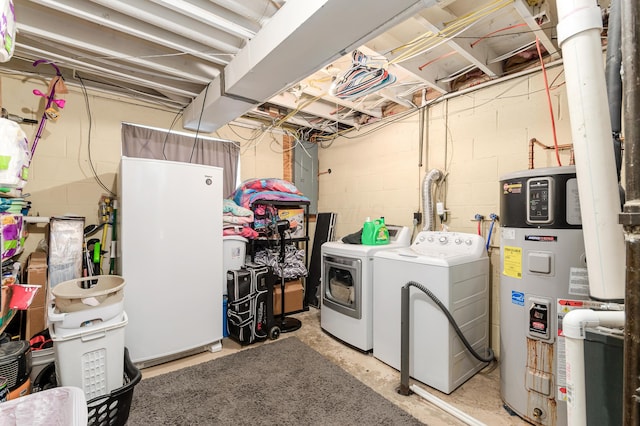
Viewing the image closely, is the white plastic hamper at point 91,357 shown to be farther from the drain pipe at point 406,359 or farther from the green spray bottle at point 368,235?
the green spray bottle at point 368,235

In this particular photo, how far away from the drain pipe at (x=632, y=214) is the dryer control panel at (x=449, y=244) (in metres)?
1.44

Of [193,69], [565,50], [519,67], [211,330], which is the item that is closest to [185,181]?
[193,69]

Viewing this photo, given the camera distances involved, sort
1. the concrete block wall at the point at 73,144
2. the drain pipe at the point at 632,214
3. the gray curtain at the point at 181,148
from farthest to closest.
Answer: the gray curtain at the point at 181,148, the concrete block wall at the point at 73,144, the drain pipe at the point at 632,214

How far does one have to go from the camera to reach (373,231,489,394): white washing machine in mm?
2098

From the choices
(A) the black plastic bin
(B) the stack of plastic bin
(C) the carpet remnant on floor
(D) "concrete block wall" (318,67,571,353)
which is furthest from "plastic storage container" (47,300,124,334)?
(D) "concrete block wall" (318,67,571,353)

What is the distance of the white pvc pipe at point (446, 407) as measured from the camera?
1.78m

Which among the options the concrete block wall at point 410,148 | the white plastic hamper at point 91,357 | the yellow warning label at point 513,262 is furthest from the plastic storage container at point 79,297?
the yellow warning label at point 513,262

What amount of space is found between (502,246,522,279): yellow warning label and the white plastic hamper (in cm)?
252

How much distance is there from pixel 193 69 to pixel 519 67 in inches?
112

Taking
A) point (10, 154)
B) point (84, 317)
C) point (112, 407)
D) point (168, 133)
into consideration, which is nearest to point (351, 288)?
point (112, 407)

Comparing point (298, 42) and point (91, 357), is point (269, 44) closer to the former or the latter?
point (298, 42)

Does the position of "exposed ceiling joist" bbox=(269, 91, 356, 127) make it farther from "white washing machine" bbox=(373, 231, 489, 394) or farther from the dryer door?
"white washing machine" bbox=(373, 231, 489, 394)

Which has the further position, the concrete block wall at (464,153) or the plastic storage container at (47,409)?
the concrete block wall at (464,153)

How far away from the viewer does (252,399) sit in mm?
2014
